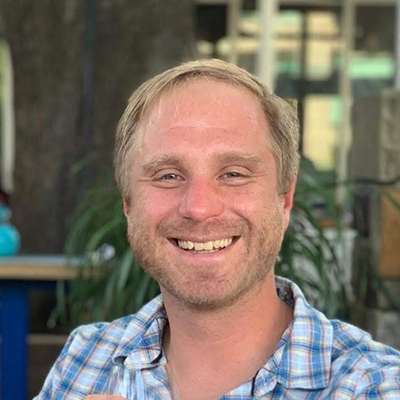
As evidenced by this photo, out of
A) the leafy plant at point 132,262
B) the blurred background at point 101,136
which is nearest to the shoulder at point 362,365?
the blurred background at point 101,136

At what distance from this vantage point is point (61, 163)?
4.34 meters

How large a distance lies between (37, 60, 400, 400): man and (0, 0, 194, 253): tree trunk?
250 cm

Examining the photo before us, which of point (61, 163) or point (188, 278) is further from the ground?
point (188, 278)

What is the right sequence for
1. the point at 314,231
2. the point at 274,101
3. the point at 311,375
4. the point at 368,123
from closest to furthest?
1. the point at 311,375
2. the point at 274,101
3. the point at 314,231
4. the point at 368,123

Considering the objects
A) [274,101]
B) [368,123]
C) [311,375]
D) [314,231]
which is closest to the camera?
[311,375]

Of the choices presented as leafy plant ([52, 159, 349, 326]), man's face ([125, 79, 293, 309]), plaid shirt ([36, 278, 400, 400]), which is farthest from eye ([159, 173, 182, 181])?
leafy plant ([52, 159, 349, 326])

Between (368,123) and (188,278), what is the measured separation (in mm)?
2159

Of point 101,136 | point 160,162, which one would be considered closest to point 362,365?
point 160,162

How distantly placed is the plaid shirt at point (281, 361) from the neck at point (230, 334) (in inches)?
1.9

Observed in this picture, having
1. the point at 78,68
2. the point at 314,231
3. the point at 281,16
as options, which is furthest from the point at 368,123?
the point at 281,16

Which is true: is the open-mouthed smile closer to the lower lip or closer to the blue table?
the lower lip

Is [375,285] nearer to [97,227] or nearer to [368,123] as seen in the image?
[368,123]

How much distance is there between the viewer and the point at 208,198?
161 cm

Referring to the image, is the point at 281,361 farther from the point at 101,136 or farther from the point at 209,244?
the point at 101,136
